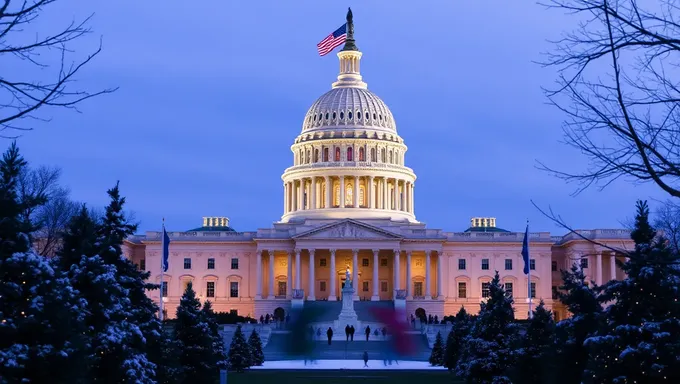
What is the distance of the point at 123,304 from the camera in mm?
35250

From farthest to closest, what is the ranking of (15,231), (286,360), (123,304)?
(286,360)
(123,304)
(15,231)

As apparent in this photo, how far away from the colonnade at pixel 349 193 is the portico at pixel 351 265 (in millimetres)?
10066

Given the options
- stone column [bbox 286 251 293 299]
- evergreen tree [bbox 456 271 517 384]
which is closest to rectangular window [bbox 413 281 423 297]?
stone column [bbox 286 251 293 299]

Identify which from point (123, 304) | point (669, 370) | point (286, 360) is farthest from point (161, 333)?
point (286, 360)

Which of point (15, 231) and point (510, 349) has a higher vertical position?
point (15, 231)

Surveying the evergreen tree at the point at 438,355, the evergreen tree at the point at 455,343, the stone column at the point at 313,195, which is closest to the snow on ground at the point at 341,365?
the evergreen tree at the point at 438,355

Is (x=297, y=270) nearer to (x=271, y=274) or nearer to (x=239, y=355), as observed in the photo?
(x=271, y=274)

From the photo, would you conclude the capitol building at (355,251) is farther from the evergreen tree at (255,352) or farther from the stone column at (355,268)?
the evergreen tree at (255,352)

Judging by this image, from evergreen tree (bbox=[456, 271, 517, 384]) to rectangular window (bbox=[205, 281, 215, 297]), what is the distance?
296 feet

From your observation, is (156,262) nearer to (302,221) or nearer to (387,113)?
(302,221)

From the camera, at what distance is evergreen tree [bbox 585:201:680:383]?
2989 cm

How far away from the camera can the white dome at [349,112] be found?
145 meters

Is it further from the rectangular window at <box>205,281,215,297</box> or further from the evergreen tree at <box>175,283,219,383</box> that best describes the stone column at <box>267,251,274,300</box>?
the evergreen tree at <box>175,283,219,383</box>

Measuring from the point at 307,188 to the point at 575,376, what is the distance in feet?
356
